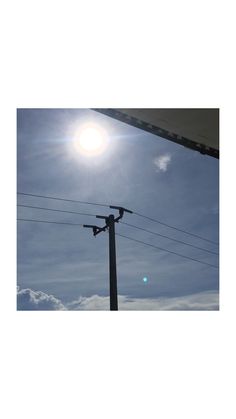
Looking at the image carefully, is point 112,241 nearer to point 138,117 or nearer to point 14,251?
point 138,117

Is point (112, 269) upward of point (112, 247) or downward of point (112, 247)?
downward

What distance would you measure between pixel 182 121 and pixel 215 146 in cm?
107
